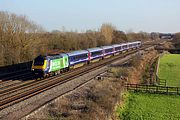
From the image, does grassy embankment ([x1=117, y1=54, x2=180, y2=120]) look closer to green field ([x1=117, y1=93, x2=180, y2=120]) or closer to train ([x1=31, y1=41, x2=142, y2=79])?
green field ([x1=117, y1=93, x2=180, y2=120])

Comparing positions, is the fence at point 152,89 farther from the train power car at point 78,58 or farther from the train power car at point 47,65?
the train power car at point 78,58

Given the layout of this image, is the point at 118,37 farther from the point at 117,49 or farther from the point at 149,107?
the point at 149,107

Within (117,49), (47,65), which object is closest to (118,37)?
(117,49)

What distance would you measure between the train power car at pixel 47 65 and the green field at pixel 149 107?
32.4ft

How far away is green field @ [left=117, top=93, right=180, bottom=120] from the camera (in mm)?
21828

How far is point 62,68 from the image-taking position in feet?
124

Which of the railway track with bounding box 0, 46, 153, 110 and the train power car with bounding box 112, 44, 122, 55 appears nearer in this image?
the railway track with bounding box 0, 46, 153, 110

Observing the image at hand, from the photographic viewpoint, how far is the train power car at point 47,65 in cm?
3234

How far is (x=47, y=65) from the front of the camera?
32906mm

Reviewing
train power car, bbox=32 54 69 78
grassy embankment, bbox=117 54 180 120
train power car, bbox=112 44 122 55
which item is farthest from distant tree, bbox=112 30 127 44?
grassy embankment, bbox=117 54 180 120

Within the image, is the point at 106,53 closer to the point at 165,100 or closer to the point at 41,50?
the point at 41,50

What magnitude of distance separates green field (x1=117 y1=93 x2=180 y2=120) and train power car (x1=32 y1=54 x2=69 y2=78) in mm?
9864

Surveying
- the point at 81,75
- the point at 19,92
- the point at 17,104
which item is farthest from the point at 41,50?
the point at 17,104

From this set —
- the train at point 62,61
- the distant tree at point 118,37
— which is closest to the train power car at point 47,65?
the train at point 62,61
